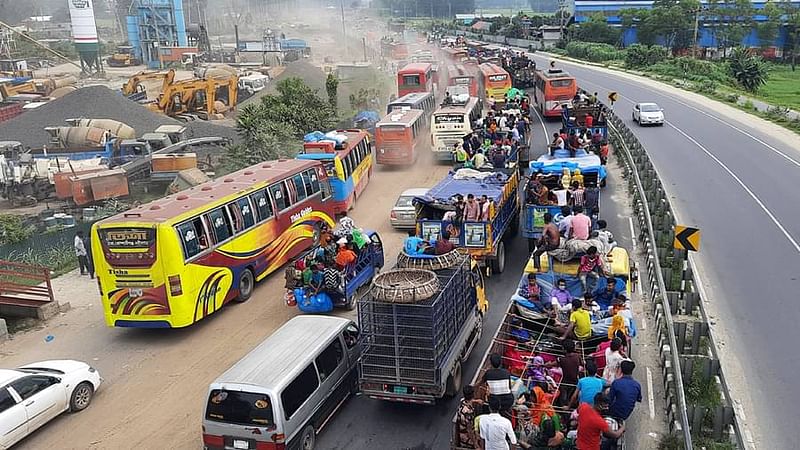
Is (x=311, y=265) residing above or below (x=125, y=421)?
above

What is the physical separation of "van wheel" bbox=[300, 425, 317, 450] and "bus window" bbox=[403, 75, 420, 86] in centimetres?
3461

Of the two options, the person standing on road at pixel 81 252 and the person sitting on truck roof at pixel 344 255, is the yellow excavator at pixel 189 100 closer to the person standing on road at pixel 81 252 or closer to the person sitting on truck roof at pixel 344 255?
the person standing on road at pixel 81 252

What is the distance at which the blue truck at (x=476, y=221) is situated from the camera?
15906 millimetres

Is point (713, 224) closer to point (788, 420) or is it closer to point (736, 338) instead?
point (736, 338)

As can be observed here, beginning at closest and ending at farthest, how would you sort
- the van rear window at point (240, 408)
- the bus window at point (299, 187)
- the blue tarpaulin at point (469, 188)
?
the van rear window at point (240, 408), the blue tarpaulin at point (469, 188), the bus window at point (299, 187)

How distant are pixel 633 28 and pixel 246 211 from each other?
3525 inches

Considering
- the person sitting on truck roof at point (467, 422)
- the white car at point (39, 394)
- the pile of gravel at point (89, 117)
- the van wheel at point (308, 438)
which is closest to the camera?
the person sitting on truck roof at point (467, 422)

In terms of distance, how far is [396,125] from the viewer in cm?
3039

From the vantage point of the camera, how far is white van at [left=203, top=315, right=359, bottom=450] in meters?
9.43

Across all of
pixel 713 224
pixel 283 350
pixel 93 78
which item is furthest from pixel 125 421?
pixel 93 78

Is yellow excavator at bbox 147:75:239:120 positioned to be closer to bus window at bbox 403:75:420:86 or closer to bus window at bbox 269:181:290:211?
bus window at bbox 403:75:420:86

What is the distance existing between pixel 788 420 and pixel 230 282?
1165 cm

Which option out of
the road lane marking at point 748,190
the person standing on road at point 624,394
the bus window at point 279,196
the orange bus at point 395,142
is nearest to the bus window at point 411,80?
the orange bus at point 395,142

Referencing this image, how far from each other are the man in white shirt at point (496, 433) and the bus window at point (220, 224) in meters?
9.16
